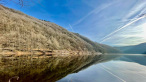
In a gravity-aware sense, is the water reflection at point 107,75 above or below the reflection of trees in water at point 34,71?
below

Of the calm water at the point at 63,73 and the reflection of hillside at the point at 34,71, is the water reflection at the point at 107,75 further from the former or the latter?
the reflection of hillside at the point at 34,71

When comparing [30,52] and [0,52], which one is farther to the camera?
[30,52]

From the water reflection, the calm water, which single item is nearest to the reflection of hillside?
the calm water

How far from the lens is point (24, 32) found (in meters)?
46.4

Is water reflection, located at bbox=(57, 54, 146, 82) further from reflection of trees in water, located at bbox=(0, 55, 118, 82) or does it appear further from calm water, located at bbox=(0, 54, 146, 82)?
reflection of trees in water, located at bbox=(0, 55, 118, 82)

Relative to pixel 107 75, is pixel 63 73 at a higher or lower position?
higher

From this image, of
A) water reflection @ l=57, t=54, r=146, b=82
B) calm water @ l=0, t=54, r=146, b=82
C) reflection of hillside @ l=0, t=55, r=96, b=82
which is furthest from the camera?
water reflection @ l=57, t=54, r=146, b=82

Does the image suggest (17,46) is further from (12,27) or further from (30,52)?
(12,27)

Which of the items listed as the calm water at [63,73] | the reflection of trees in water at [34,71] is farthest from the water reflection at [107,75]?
the reflection of trees in water at [34,71]

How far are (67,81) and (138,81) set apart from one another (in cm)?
516

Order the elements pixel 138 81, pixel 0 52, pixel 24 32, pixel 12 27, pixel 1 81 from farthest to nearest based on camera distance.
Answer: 1. pixel 24 32
2. pixel 12 27
3. pixel 0 52
4. pixel 138 81
5. pixel 1 81

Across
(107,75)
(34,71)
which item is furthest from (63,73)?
(107,75)

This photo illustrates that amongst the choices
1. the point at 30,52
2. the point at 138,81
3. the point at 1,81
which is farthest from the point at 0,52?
the point at 138,81

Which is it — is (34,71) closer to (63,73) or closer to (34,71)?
(34,71)
